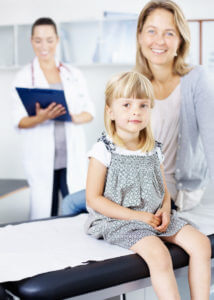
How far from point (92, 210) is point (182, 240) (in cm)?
29

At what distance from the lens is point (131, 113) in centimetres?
139

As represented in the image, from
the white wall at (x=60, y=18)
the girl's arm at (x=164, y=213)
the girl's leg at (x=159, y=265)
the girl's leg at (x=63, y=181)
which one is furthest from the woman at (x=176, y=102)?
the white wall at (x=60, y=18)

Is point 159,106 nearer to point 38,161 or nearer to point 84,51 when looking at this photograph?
point 38,161

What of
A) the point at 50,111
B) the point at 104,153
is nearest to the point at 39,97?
the point at 50,111

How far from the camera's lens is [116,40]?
312 cm

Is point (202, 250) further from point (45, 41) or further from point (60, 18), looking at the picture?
point (60, 18)

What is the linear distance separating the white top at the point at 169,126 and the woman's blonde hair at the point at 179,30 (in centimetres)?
9

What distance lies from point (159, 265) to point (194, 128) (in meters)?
0.68

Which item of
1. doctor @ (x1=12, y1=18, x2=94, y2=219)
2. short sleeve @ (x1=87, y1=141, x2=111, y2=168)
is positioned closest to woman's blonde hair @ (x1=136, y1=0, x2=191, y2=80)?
short sleeve @ (x1=87, y1=141, x2=111, y2=168)

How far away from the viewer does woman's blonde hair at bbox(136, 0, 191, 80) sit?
168 centimetres

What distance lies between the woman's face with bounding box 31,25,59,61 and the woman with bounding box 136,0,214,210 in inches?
45.8

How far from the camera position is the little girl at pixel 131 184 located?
4.35 feet

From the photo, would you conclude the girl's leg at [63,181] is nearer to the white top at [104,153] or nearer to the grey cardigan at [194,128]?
the grey cardigan at [194,128]

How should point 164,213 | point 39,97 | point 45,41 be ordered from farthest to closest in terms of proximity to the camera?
1. point 45,41
2. point 39,97
3. point 164,213
